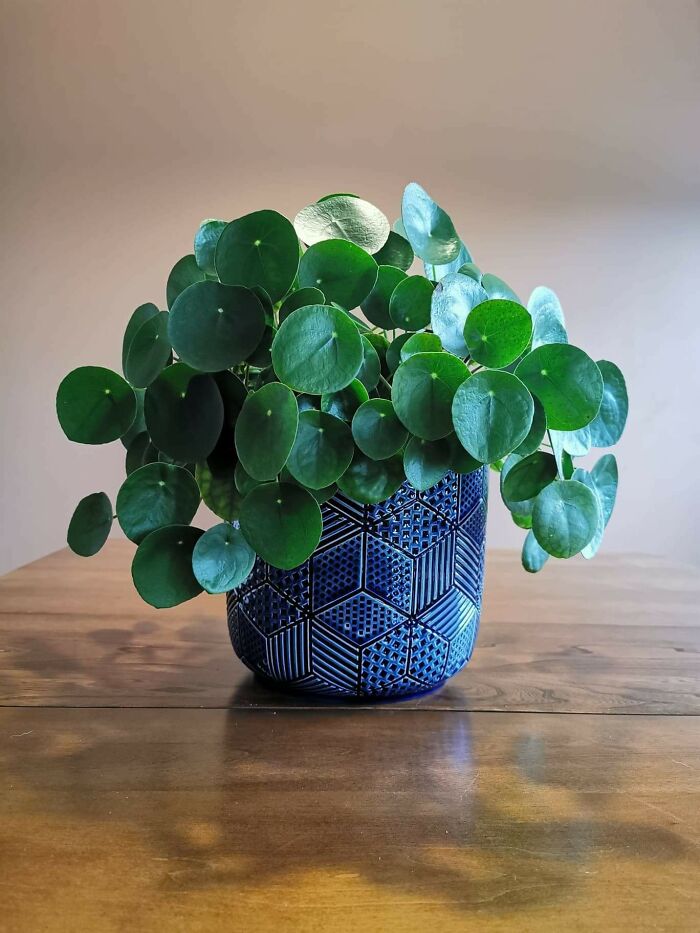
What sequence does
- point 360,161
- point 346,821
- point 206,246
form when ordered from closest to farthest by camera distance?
1. point 346,821
2. point 206,246
3. point 360,161

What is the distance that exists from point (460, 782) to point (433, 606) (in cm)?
13

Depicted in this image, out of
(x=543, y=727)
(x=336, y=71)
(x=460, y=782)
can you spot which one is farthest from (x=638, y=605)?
(x=336, y=71)

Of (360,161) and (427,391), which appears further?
(360,161)

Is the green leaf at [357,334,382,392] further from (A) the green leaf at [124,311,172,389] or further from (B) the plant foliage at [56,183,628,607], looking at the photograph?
(A) the green leaf at [124,311,172,389]

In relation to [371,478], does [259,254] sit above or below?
above

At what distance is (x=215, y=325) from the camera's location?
1.39 ft

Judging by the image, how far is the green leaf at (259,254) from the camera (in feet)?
1.37

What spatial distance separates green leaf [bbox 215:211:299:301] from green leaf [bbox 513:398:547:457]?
0.54ft

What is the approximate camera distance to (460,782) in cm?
43

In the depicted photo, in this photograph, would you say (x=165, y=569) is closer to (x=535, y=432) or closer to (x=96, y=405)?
(x=96, y=405)

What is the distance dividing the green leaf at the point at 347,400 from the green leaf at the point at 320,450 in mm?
15

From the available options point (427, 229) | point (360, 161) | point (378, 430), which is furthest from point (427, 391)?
point (360, 161)

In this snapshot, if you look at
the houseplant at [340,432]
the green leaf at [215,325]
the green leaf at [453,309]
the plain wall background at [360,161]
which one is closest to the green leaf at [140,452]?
the houseplant at [340,432]

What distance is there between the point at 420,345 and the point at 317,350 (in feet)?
0.26
